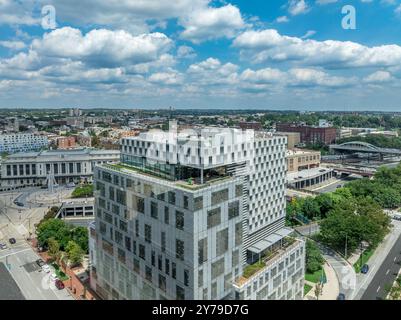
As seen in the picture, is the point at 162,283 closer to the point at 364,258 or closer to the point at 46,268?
the point at 46,268

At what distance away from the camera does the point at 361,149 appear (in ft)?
543

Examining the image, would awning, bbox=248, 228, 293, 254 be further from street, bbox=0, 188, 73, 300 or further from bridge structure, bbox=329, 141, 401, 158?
bridge structure, bbox=329, 141, 401, 158

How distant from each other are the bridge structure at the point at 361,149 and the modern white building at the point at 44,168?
116360 millimetres

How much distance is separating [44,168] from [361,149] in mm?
138885

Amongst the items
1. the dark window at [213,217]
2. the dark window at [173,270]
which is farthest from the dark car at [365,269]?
the dark window at [173,270]

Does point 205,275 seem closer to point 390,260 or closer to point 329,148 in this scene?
point 390,260

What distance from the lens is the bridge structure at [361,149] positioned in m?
160

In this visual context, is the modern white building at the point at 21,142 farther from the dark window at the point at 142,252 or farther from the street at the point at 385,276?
the street at the point at 385,276

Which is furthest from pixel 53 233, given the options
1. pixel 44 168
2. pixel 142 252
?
pixel 44 168

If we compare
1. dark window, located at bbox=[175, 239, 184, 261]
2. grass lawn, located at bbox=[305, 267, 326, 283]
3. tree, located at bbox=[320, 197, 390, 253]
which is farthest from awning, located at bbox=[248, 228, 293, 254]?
tree, located at bbox=[320, 197, 390, 253]

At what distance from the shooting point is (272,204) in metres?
46.3

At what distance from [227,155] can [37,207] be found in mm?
72800
